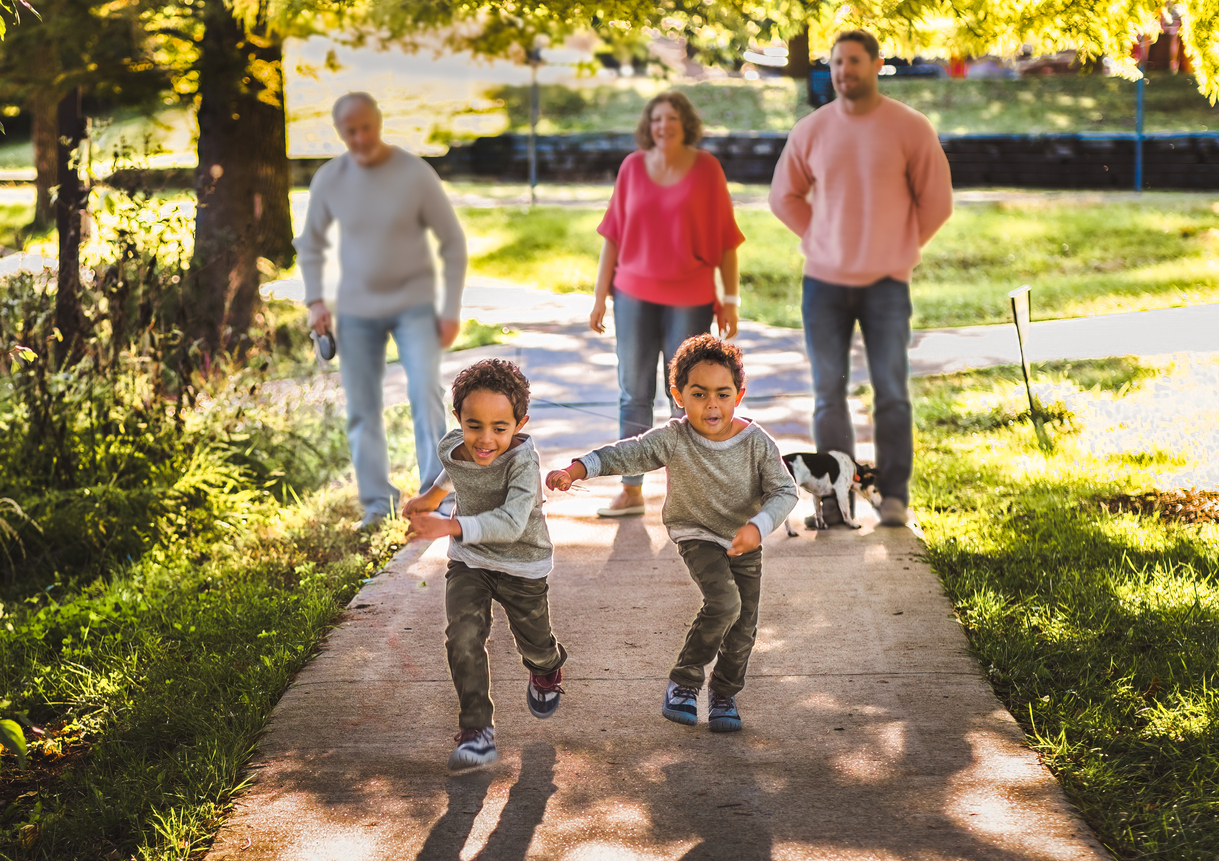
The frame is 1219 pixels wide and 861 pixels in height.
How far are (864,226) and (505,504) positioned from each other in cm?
265

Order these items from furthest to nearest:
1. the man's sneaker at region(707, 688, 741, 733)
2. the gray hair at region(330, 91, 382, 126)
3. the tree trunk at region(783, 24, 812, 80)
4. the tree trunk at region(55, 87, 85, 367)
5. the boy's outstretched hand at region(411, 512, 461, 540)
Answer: the tree trunk at region(783, 24, 812, 80), the tree trunk at region(55, 87, 85, 367), the gray hair at region(330, 91, 382, 126), the man's sneaker at region(707, 688, 741, 733), the boy's outstretched hand at region(411, 512, 461, 540)

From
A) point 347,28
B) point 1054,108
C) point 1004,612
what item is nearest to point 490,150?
point 1054,108

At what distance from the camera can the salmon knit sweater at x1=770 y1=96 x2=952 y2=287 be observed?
209 inches

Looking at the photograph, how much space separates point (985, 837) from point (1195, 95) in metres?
22.5

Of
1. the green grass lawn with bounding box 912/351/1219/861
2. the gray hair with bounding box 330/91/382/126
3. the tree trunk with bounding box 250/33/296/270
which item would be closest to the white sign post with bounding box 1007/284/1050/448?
the green grass lawn with bounding box 912/351/1219/861

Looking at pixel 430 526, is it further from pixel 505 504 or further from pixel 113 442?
pixel 113 442

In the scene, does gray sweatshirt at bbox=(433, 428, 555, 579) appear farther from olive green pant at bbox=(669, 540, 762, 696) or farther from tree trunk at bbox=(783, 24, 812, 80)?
tree trunk at bbox=(783, 24, 812, 80)

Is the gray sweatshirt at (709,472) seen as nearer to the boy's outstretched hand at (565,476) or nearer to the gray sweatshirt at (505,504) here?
the boy's outstretched hand at (565,476)

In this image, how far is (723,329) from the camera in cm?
567

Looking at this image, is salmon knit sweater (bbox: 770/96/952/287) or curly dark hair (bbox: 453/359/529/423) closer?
curly dark hair (bbox: 453/359/529/423)

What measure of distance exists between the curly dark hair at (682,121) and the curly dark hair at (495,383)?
2.29m

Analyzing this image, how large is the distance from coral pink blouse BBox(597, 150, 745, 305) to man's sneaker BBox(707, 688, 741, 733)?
2333 mm

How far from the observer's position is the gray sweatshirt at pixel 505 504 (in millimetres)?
3372

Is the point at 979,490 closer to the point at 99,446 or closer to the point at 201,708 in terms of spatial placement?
the point at 201,708
